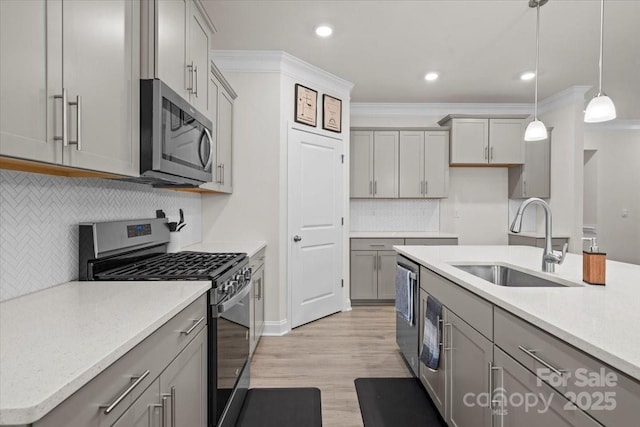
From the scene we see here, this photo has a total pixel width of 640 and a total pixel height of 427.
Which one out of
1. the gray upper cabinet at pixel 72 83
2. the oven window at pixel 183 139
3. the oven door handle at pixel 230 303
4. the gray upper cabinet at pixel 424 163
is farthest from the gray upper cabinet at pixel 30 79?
the gray upper cabinet at pixel 424 163

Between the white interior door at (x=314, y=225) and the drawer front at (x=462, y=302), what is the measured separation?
5.54 ft

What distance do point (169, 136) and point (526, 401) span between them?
1.76 metres

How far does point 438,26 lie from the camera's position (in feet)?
10.00

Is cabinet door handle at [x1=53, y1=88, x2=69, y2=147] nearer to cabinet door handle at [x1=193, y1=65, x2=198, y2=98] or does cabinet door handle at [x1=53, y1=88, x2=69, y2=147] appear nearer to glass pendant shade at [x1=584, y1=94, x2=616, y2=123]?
cabinet door handle at [x1=193, y1=65, x2=198, y2=98]

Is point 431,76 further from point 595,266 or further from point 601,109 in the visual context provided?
point 595,266

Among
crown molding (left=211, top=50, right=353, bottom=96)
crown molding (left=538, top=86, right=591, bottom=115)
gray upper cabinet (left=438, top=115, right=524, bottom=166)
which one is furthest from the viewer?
gray upper cabinet (left=438, top=115, right=524, bottom=166)

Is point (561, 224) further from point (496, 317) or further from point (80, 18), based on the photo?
point (80, 18)

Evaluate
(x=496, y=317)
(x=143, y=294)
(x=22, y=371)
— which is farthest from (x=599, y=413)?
(x=143, y=294)

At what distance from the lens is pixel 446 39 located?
329 centimetres

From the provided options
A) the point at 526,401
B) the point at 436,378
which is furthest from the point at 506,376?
the point at 436,378

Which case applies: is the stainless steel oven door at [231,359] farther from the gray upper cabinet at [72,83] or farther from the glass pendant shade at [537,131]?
the glass pendant shade at [537,131]

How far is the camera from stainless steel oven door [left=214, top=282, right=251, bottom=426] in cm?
170

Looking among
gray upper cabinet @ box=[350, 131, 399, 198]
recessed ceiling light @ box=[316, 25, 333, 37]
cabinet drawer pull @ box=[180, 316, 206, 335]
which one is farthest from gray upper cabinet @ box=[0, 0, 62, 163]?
gray upper cabinet @ box=[350, 131, 399, 198]

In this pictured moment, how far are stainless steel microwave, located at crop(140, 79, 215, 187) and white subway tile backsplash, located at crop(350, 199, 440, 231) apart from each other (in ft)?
11.1
